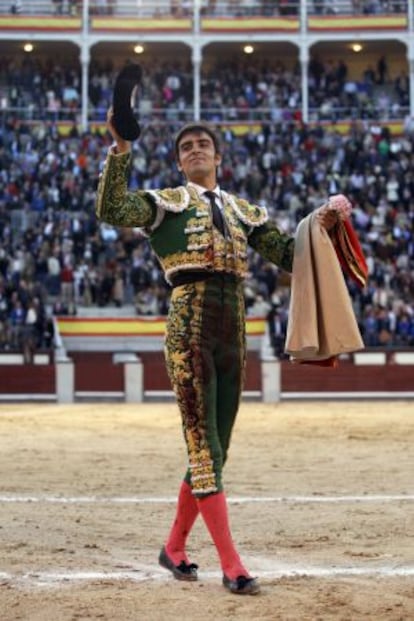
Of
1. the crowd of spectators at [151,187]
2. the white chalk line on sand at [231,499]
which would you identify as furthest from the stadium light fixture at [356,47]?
the white chalk line on sand at [231,499]

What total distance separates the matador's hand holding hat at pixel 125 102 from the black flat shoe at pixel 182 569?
1486 millimetres

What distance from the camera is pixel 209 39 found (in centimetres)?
3081

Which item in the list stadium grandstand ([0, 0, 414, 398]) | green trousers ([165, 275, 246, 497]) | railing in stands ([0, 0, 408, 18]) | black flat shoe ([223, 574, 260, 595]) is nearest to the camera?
black flat shoe ([223, 574, 260, 595])

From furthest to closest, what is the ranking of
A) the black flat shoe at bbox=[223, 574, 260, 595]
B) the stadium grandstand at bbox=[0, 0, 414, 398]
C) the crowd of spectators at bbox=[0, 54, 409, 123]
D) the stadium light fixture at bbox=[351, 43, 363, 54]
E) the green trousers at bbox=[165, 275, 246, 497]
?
the stadium light fixture at bbox=[351, 43, 363, 54]
the crowd of spectators at bbox=[0, 54, 409, 123]
the stadium grandstand at bbox=[0, 0, 414, 398]
the green trousers at bbox=[165, 275, 246, 497]
the black flat shoe at bbox=[223, 574, 260, 595]

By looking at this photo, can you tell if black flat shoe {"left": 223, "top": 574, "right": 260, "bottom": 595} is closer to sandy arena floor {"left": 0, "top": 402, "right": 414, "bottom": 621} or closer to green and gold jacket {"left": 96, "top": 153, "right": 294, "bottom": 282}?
sandy arena floor {"left": 0, "top": 402, "right": 414, "bottom": 621}

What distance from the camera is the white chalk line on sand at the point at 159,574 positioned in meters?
4.02

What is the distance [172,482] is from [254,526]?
217 centimetres

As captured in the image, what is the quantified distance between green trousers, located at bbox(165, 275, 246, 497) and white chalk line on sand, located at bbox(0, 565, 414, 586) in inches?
15.8

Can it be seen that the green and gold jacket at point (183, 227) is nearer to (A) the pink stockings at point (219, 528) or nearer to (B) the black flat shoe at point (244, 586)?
(A) the pink stockings at point (219, 528)

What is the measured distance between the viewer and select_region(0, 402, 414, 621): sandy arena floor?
362 centimetres

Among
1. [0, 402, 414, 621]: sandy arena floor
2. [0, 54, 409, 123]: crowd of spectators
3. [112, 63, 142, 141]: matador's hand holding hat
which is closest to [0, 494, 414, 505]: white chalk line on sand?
[0, 402, 414, 621]: sandy arena floor

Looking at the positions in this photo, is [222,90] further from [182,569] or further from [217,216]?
[182,569]

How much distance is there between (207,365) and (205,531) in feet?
5.02

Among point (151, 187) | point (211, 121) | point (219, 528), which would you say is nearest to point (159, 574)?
point (219, 528)
